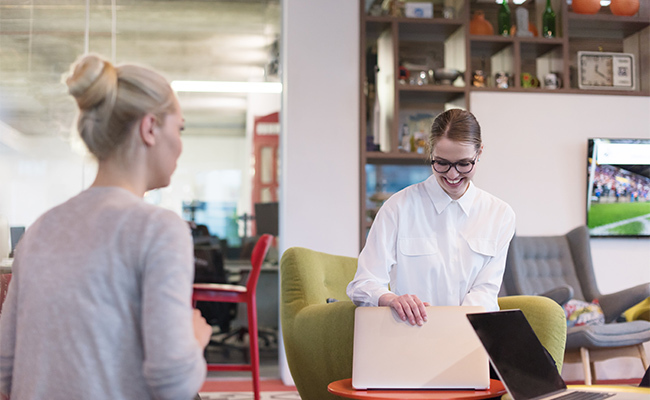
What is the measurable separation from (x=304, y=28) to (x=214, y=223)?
154cm

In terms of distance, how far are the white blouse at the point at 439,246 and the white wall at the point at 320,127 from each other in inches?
98.2

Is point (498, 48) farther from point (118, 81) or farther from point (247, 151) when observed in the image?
point (118, 81)

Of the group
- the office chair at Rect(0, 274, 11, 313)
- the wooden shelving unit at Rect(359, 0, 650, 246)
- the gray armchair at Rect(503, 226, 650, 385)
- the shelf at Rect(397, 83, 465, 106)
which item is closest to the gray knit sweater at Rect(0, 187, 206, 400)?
the office chair at Rect(0, 274, 11, 313)

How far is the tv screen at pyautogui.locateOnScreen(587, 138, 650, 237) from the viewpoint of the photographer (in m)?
4.86

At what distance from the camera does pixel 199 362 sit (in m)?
1.01

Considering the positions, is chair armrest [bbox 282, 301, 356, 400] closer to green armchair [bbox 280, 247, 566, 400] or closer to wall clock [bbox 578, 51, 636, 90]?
green armchair [bbox 280, 247, 566, 400]

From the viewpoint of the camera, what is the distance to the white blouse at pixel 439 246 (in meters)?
2.05

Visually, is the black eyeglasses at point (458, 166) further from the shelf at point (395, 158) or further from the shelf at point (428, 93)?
the shelf at point (428, 93)

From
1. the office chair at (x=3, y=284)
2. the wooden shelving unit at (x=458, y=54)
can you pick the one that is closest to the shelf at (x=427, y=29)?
the wooden shelving unit at (x=458, y=54)

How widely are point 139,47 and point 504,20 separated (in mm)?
2721

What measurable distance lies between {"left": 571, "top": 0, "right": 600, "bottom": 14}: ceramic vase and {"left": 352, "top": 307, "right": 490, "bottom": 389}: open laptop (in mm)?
4237

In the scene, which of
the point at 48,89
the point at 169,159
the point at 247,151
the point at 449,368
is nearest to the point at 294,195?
the point at 247,151

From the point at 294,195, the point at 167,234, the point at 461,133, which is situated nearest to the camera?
the point at 167,234

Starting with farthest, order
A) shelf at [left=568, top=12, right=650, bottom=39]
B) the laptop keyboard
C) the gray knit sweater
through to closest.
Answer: shelf at [left=568, top=12, right=650, bottom=39], the laptop keyboard, the gray knit sweater
